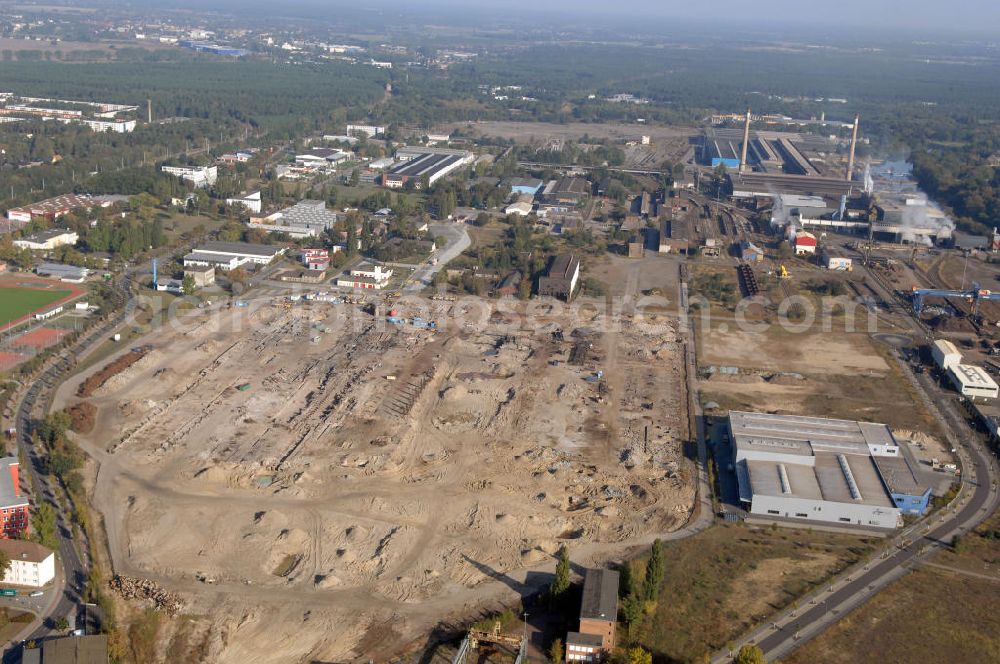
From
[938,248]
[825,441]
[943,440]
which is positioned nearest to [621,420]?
[825,441]

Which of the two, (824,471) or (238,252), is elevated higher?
(238,252)

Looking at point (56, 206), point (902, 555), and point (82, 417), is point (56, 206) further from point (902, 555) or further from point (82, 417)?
point (902, 555)

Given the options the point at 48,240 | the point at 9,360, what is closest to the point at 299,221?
the point at 48,240

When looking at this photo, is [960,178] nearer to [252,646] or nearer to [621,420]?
[621,420]

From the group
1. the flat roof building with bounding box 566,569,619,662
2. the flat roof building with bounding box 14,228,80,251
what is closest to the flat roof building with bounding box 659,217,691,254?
the flat roof building with bounding box 14,228,80,251

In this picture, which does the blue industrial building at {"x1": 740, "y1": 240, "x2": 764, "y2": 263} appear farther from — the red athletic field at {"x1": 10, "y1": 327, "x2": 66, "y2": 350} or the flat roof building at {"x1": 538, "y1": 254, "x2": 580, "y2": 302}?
the red athletic field at {"x1": 10, "y1": 327, "x2": 66, "y2": 350}

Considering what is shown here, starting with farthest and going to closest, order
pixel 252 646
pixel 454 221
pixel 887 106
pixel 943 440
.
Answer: pixel 887 106, pixel 454 221, pixel 943 440, pixel 252 646
